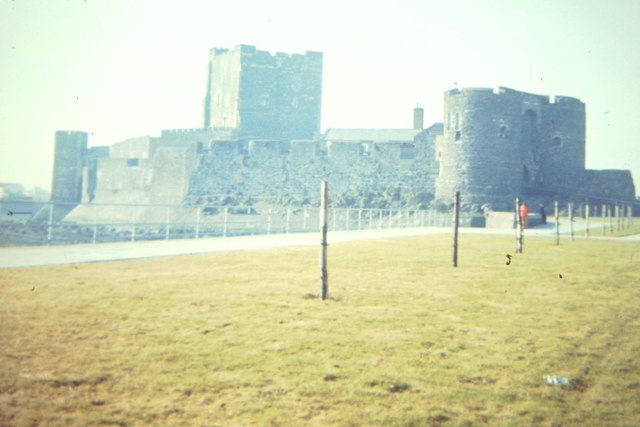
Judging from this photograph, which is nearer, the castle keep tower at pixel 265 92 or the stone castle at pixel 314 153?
the stone castle at pixel 314 153

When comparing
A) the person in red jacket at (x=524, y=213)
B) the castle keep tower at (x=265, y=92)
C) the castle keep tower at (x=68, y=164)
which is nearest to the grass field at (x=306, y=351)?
the person in red jacket at (x=524, y=213)

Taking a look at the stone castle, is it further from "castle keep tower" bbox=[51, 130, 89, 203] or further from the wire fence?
the wire fence

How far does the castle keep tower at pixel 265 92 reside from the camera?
39.4m

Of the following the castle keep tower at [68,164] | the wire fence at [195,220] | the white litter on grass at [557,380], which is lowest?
the white litter on grass at [557,380]

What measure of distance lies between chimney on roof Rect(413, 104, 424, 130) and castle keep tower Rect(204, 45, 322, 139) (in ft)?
27.1

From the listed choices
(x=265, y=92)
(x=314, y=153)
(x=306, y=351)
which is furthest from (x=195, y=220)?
(x=306, y=351)

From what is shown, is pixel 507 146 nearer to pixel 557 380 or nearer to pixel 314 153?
pixel 314 153

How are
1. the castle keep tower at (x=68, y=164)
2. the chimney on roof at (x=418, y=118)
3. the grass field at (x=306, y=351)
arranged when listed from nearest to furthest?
the grass field at (x=306, y=351)
the chimney on roof at (x=418, y=118)
the castle keep tower at (x=68, y=164)

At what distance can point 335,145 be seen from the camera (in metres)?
34.2

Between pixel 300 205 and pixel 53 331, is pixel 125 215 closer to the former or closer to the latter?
pixel 300 205

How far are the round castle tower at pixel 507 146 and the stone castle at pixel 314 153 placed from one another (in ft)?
0.18

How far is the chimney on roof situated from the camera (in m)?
36.3

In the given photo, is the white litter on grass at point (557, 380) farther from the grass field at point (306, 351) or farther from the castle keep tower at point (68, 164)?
the castle keep tower at point (68, 164)

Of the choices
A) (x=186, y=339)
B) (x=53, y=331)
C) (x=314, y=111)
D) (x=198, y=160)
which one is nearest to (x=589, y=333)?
(x=186, y=339)
